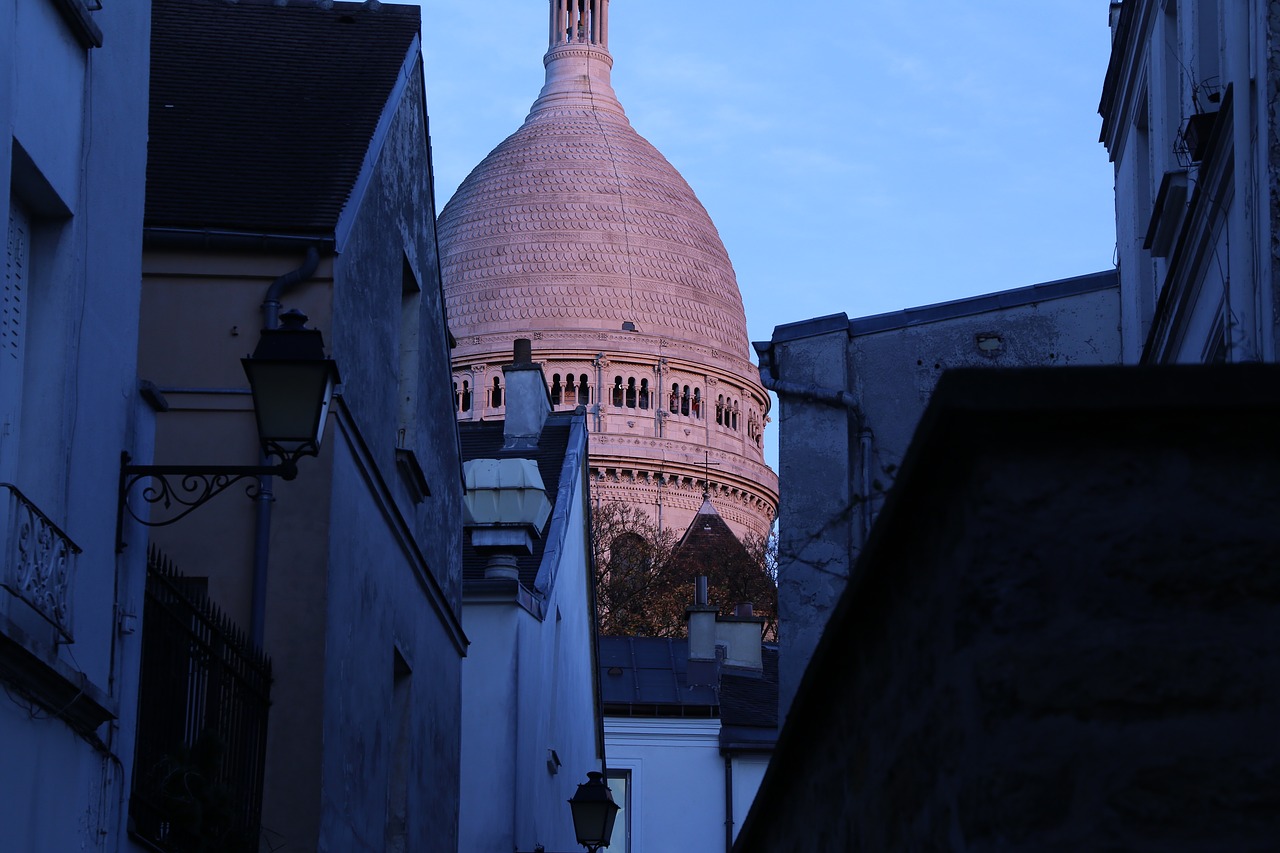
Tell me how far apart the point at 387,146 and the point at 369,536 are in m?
2.14

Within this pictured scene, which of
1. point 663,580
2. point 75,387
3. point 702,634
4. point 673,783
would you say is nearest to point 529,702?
point 673,783

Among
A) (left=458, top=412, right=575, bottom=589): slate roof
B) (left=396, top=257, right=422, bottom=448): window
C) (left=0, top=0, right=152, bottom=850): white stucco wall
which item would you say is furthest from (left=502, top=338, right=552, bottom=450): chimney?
(left=0, top=0, right=152, bottom=850): white stucco wall

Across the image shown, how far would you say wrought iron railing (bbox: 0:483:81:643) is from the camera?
233 inches

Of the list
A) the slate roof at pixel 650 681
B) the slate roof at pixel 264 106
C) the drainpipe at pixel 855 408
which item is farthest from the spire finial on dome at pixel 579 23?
the slate roof at pixel 264 106

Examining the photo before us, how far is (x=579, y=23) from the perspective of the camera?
4769 inches

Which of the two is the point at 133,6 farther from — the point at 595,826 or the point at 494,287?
the point at 494,287

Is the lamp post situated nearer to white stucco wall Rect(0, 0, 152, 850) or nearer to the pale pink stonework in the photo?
white stucco wall Rect(0, 0, 152, 850)

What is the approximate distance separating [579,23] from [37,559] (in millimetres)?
117328

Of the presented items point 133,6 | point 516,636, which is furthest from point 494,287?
point 133,6

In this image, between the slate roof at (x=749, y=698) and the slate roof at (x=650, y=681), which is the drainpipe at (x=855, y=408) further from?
the slate roof at (x=650, y=681)

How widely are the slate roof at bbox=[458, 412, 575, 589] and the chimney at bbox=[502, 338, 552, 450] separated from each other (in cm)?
12

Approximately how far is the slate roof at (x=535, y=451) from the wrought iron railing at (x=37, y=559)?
11.8 metres

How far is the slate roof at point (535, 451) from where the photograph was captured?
1864cm

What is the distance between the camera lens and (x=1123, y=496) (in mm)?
2881
